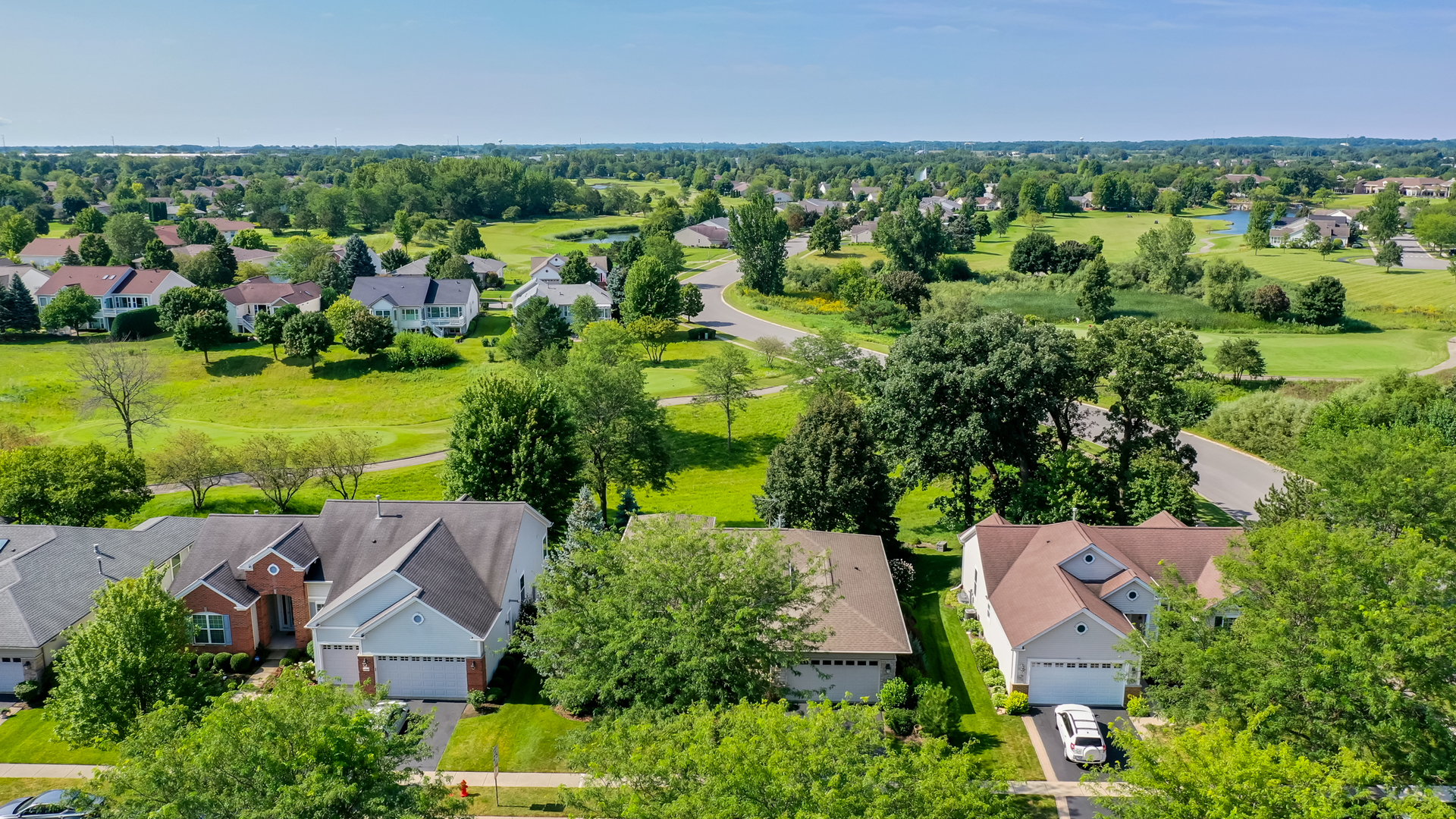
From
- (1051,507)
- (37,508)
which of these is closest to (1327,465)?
(1051,507)

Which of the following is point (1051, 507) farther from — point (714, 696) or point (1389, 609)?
point (714, 696)

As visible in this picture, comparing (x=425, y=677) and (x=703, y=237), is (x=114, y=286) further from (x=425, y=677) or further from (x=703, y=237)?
(x=703, y=237)

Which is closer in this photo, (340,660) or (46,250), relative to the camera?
(340,660)

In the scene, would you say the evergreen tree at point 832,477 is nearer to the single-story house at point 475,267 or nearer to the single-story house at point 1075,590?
the single-story house at point 1075,590

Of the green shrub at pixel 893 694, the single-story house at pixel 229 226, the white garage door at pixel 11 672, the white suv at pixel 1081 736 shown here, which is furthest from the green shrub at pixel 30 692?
the single-story house at pixel 229 226

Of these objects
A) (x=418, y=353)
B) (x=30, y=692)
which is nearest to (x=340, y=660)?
(x=30, y=692)

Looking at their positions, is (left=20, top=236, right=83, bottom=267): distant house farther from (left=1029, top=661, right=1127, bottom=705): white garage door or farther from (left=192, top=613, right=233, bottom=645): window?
(left=1029, top=661, right=1127, bottom=705): white garage door
